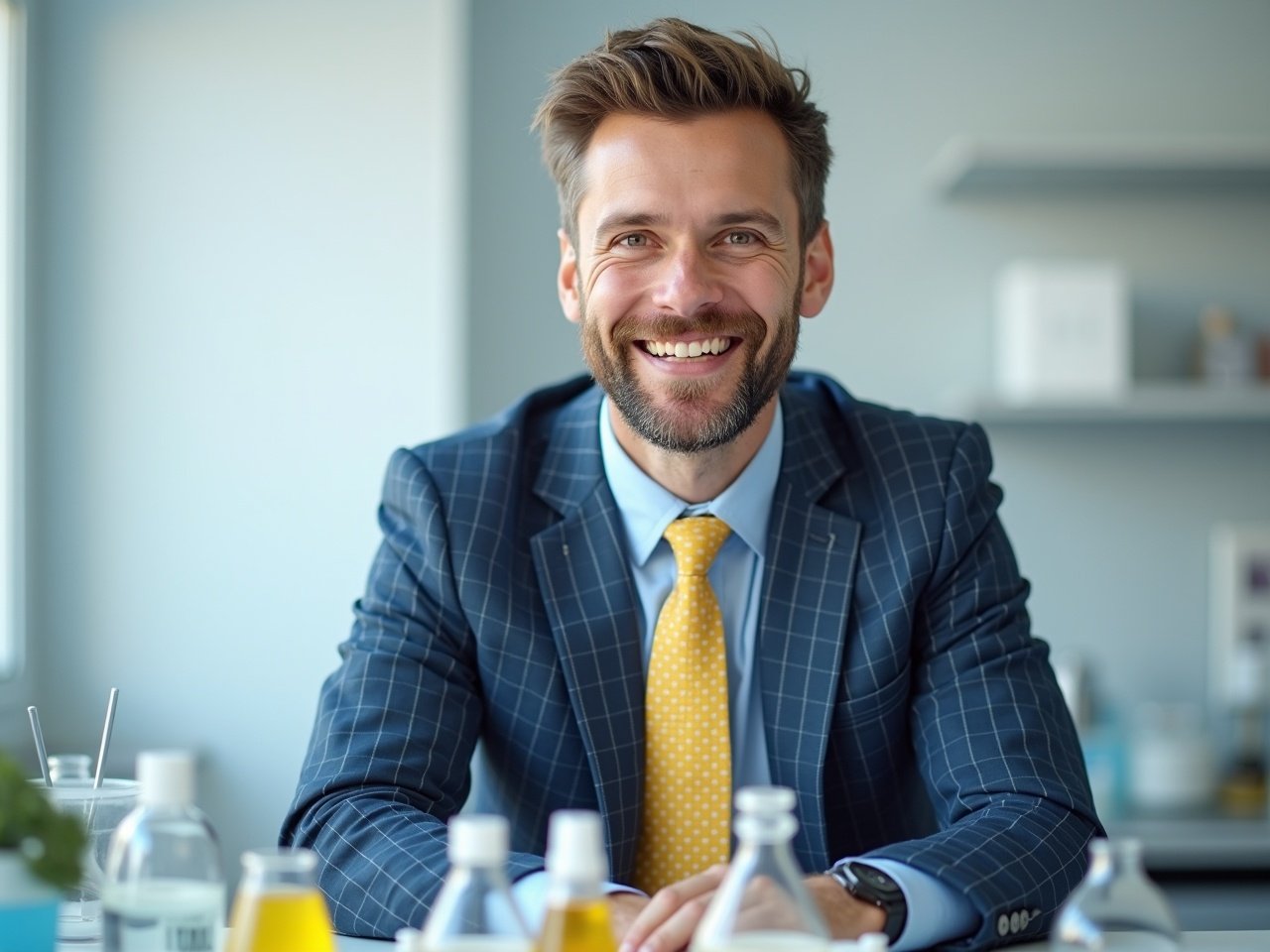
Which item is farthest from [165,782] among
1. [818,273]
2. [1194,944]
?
[818,273]

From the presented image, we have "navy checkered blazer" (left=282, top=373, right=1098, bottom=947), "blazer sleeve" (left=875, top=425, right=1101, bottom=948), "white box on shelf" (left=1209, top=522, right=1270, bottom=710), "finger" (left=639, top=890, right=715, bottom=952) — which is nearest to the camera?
"finger" (left=639, top=890, right=715, bottom=952)

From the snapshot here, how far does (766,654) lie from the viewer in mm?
1624

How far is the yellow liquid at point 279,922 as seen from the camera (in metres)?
0.81

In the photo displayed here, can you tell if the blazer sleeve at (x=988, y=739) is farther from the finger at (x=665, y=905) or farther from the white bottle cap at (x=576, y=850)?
the white bottle cap at (x=576, y=850)

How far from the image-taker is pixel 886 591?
163 cm

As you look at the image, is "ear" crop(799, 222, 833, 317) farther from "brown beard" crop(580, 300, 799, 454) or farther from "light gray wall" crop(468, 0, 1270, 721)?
"light gray wall" crop(468, 0, 1270, 721)

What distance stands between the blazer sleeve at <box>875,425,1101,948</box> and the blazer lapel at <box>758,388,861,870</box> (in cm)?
10

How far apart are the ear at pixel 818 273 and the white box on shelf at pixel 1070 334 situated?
143 centimetres

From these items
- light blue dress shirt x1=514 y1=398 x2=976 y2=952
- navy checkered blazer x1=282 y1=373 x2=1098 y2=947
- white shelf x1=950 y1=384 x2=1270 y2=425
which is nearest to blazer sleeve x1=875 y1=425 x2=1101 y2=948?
A: navy checkered blazer x1=282 y1=373 x2=1098 y2=947

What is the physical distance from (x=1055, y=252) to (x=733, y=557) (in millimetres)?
2022

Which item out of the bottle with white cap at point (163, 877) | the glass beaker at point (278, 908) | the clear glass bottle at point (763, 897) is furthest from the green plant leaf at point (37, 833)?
the clear glass bottle at point (763, 897)

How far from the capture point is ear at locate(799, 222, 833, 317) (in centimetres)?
191

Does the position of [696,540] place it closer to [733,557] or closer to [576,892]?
[733,557]

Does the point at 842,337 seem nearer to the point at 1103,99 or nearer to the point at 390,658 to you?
the point at 1103,99
